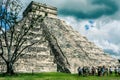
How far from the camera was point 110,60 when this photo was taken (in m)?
42.5

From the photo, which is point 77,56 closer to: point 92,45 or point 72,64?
point 72,64

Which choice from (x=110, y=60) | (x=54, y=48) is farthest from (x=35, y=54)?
(x=110, y=60)

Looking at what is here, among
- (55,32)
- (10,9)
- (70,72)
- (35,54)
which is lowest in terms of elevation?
(70,72)

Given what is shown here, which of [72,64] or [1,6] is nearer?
[1,6]

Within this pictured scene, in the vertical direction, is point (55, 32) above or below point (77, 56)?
above

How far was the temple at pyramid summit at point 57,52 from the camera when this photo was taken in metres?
33.3

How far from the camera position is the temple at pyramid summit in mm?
33281

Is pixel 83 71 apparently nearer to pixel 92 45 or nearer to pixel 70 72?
pixel 70 72

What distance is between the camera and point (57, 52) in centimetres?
3666

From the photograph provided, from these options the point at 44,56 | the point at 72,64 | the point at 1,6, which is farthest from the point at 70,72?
the point at 1,6

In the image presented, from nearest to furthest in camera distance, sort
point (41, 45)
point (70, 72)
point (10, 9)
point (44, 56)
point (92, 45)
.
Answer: point (10, 9), point (70, 72), point (44, 56), point (41, 45), point (92, 45)

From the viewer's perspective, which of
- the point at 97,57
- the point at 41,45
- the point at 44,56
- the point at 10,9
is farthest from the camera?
the point at 97,57

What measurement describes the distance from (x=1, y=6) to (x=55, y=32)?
45.1ft

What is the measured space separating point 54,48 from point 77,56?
12.2ft
